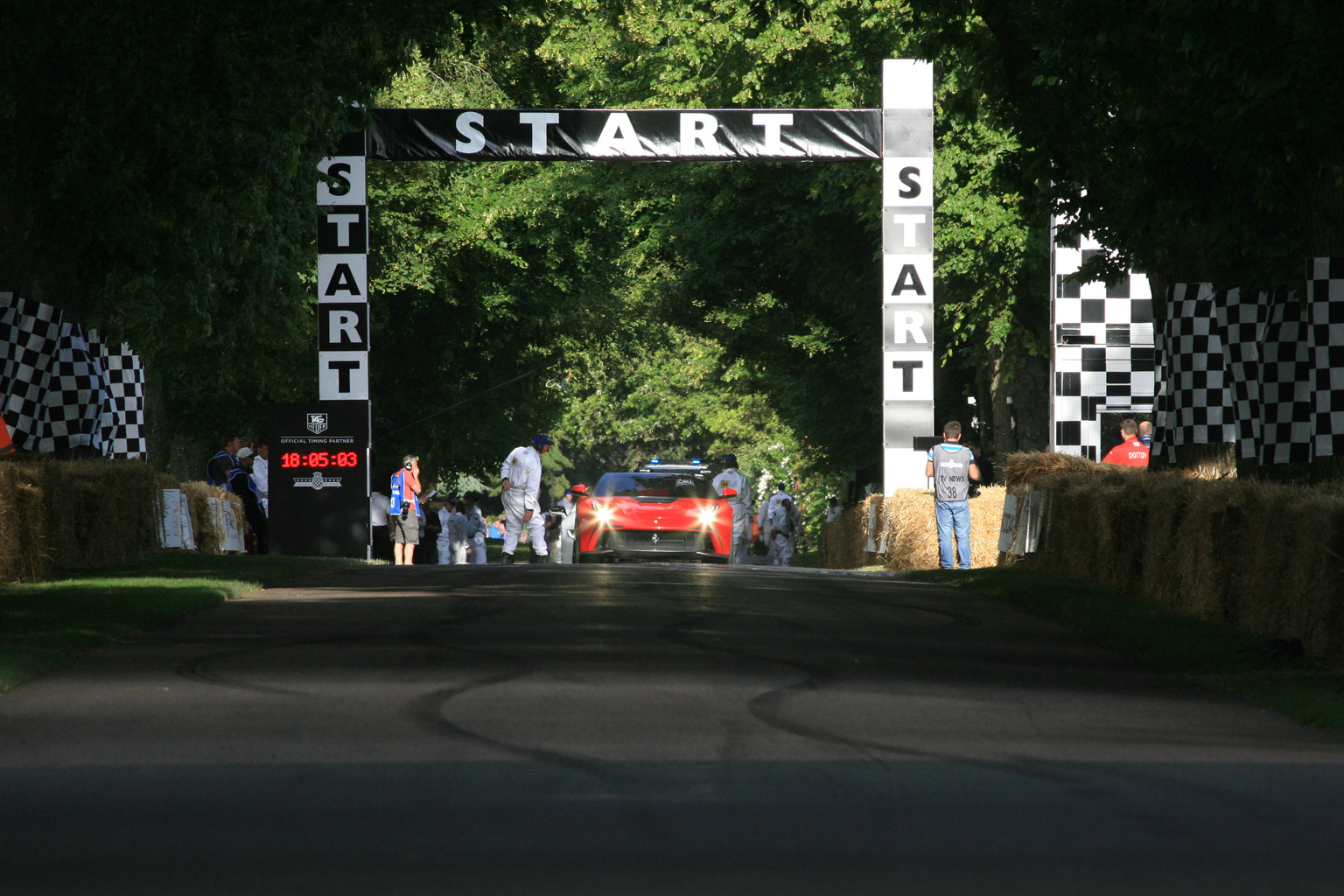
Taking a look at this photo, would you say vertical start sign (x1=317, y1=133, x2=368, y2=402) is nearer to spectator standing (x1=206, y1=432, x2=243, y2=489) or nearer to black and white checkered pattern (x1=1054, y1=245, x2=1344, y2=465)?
spectator standing (x1=206, y1=432, x2=243, y2=489)

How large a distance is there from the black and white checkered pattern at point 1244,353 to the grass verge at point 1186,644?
167cm

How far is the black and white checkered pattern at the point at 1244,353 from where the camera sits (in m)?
15.2

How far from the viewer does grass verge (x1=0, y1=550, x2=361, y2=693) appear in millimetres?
10220

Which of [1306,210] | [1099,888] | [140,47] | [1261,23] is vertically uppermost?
[140,47]

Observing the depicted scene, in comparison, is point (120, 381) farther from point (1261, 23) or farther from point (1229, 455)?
point (1261, 23)

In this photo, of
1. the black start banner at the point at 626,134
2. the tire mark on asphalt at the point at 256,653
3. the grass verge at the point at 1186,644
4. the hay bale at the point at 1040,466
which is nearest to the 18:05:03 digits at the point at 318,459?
the black start banner at the point at 626,134

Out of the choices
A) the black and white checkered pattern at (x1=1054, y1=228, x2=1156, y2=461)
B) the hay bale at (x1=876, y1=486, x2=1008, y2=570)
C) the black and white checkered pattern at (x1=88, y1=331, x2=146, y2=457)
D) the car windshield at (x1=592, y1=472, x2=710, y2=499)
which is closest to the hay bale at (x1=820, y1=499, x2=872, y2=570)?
the hay bale at (x1=876, y1=486, x2=1008, y2=570)

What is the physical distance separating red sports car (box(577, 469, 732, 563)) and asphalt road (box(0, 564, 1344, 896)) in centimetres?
1333

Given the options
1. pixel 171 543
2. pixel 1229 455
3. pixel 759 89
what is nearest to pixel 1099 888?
pixel 1229 455

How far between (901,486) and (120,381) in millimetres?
10481

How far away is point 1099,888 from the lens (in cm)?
510

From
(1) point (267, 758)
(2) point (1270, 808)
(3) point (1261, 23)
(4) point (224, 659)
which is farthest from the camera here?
(3) point (1261, 23)

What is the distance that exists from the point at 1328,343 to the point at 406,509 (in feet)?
63.2

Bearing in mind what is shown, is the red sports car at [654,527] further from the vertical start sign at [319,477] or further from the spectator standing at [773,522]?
the spectator standing at [773,522]
